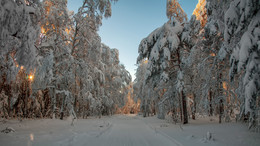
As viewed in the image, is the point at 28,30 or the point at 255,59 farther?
the point at 28,30

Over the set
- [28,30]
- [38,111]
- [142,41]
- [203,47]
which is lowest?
[38,111]

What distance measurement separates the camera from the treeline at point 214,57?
398 centimetres

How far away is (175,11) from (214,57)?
6.21m

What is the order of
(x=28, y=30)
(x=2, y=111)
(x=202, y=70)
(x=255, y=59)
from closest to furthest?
(x=255, y=59)
(x=28, y=30)
(x=202, y=70)
(x=2, y=111)

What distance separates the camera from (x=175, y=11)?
14.0 metres

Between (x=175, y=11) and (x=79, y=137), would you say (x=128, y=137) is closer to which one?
(x=79, y=137)

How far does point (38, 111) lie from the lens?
14195mm

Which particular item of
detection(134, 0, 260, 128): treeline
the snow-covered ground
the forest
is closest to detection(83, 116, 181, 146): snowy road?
the snow-covered ground

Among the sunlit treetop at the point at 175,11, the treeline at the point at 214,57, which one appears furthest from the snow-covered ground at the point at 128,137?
the sunlit treetop at the point at 175,11

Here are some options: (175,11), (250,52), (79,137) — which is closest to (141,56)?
(175,11)

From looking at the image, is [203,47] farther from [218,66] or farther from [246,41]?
[246,41]

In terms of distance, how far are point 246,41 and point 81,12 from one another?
1265 centimetres

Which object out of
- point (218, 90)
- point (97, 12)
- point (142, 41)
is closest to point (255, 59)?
point (218, 90)

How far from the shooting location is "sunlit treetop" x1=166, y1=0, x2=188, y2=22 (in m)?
13.9
